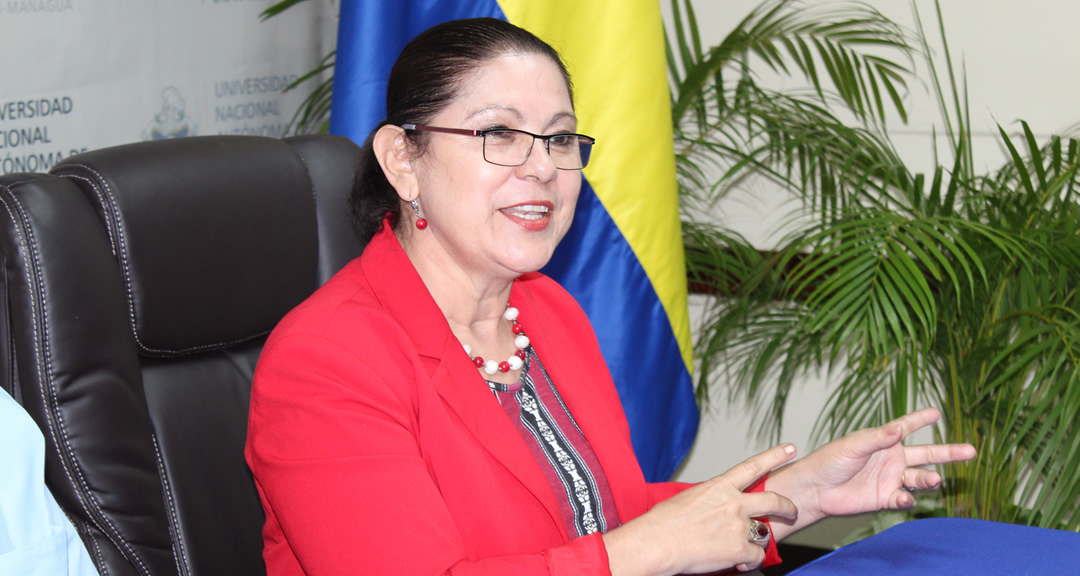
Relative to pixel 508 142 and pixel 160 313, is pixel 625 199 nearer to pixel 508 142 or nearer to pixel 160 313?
pixel 508 142

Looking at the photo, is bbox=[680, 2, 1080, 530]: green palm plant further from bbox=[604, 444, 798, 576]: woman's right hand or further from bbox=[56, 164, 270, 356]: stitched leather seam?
bbox=[56, 164, 270, 356]: stitched leather seam

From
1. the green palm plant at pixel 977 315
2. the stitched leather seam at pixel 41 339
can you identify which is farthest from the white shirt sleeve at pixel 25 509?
the green palm plant at pixel 977 315

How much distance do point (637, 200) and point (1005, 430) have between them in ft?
2.74

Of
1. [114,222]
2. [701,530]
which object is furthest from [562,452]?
[114,222]

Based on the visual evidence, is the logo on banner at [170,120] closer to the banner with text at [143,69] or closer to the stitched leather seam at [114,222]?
the banner with text at [143,69]

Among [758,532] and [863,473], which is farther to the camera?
[863,473]

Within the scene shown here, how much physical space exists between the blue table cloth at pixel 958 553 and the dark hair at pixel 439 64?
0.71 m

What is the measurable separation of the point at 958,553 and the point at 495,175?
2.29 ft

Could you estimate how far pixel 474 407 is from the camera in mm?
1214

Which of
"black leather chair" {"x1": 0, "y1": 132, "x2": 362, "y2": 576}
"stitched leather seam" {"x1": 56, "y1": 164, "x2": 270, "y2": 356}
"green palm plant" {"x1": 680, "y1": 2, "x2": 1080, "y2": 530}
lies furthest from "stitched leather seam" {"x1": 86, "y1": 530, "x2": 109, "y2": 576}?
"green palm plant" {"x1": 680, "y1": 2, "x2": 1080, "y2": 530}

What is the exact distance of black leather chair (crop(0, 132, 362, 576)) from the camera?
1.04 m

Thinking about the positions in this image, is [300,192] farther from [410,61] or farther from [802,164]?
[802,164]

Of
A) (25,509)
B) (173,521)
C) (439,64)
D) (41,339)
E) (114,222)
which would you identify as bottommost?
(173,521)

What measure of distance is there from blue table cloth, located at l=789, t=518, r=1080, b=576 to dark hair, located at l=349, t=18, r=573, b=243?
0.71 m
